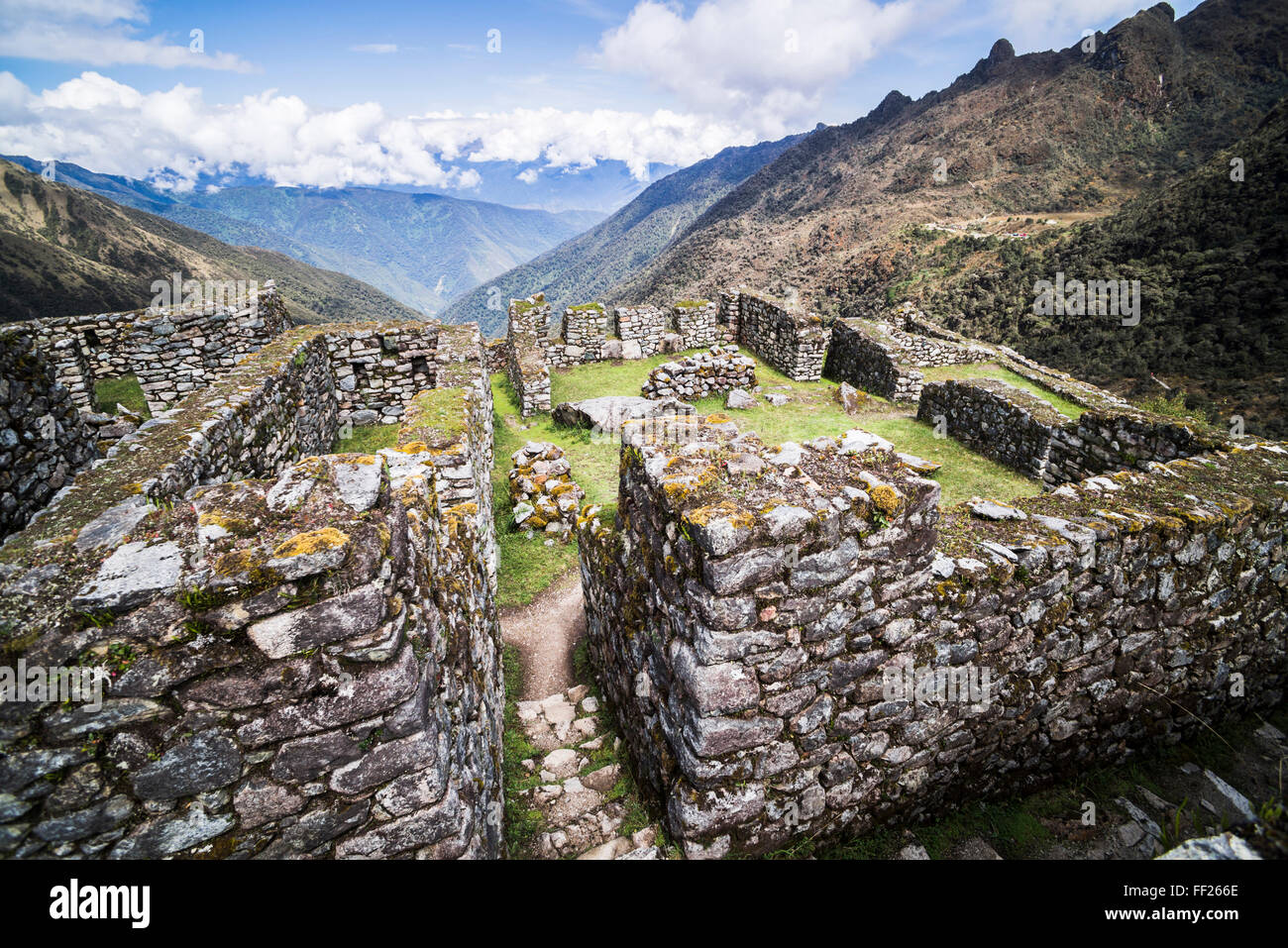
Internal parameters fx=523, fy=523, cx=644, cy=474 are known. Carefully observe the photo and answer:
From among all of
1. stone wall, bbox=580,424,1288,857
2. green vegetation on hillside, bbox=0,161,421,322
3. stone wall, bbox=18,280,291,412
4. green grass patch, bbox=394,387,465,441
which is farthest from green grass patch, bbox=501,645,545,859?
green vegetation on hillside, bbox=0,161,421,322

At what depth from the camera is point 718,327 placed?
18078 millimetres

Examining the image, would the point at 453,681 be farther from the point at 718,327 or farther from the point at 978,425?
the point at 718,327

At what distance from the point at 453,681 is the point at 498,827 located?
125 centimetres

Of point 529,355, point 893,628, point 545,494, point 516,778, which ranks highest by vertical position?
point 529,355

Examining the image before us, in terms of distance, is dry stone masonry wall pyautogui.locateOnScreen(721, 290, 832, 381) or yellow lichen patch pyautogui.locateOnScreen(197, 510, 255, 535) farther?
dry stone masonry wall pyautogui.locateOnScreen(721, 290, 832, 381)

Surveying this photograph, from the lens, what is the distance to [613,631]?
16.9 feet

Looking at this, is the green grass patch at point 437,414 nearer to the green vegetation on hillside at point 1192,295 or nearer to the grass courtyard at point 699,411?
the grass courtyard at point 699,411

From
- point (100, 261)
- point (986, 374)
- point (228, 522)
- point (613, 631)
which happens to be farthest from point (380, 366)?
point (100, 261)

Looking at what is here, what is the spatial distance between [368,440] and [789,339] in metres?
11.3

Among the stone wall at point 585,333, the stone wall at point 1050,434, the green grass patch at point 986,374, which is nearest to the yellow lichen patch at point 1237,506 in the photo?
the stone wall at point 1050,434

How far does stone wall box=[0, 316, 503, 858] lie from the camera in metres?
2.09

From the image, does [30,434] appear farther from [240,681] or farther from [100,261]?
[100,261]

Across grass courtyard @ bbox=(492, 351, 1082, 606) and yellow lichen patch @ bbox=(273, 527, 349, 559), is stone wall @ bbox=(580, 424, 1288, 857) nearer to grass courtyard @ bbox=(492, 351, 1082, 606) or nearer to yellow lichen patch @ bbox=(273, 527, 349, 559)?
yellow lichen patch @ bbox=(273, 527, 349, 559)

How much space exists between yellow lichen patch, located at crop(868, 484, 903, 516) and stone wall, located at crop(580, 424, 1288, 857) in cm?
1
